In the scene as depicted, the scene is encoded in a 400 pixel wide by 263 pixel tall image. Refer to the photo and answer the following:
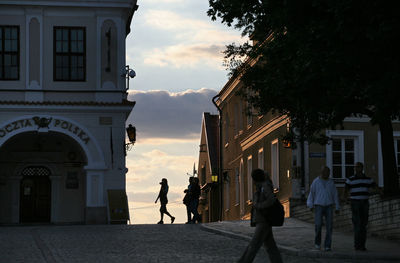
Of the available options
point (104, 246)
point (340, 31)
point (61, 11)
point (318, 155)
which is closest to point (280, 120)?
point (318, 155)

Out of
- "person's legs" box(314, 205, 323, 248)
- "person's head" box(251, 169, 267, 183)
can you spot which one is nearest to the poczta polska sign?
"person's legs" box(314, 205, 323, 248)

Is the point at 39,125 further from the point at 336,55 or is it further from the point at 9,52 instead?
the point at 336,55

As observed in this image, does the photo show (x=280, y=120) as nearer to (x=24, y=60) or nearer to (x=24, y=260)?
(x=24, y=60)

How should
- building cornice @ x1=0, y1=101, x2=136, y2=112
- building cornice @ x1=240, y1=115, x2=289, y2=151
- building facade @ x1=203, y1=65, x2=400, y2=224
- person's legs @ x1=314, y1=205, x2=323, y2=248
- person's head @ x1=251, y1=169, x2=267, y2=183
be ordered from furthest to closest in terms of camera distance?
building cornice @ x1=240, y1=115, x2=289, y2=151, building cornice @ x1=0, y1=101, x2=136, y2=112, building facade @ x1=203, y1=65, x2=400, y2=224, person's legs @ x1=314, y1=205, x2=323, y2=248, person's head @ x1=251, y1=169, x2=267, y2=183

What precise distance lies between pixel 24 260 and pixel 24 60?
857 inches

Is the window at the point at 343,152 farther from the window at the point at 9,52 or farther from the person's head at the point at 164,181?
the window at the point at 9,52

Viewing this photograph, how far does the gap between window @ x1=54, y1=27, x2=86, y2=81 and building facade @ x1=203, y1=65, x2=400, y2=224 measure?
6.90 metres

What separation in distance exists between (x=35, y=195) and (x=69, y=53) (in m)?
6.44

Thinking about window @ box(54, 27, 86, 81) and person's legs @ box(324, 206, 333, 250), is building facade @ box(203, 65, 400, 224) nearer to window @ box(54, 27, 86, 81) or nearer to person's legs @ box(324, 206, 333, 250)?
person's legs @ box(324, 206, 333, 250)

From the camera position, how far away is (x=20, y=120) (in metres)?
38.5

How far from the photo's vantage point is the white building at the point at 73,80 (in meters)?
38.6

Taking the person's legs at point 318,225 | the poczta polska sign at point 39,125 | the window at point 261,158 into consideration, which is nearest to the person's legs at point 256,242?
the person's legs at point 318,225

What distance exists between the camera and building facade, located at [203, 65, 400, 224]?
35.7m

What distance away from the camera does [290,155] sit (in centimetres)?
3712
